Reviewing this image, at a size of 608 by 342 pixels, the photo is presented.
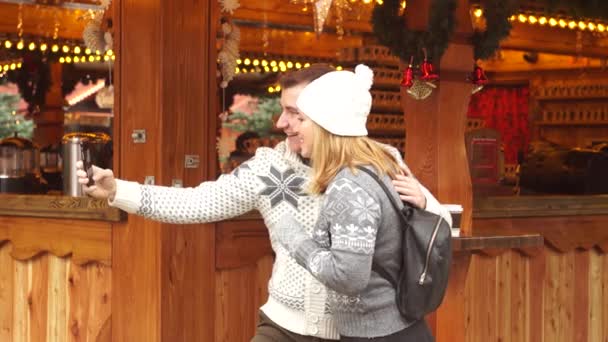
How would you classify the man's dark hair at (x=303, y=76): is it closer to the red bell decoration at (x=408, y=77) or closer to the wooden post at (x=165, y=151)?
the red bell decoration at (x=408, y=77)

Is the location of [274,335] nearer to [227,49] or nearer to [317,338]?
[317,338]

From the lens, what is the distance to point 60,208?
18.6 ft

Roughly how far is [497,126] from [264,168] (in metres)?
9.96

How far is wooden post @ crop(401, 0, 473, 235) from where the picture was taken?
16.6 ft

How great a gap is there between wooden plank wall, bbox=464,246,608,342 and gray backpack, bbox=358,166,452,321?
2.71 meters

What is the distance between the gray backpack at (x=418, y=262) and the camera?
11.1 ft

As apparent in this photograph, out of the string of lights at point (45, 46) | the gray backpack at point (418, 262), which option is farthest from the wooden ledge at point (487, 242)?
the string of lights at point (45, 46)

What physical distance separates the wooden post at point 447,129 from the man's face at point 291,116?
4.56 feet

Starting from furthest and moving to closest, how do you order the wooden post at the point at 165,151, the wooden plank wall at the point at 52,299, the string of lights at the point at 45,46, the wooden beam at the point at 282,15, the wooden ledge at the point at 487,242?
the string of lights at the point at 45,46
the wooden beam at the point at 282,15
the wooden plank wall at the point at 52,299
the wooden post at the point at 165,151
the wooden ledge at the point at 487,242

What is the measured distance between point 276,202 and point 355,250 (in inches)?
27.4

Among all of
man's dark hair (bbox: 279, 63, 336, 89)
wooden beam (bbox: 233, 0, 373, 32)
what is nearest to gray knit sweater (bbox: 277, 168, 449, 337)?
man's dark hair (bbox: 279, 63, 336, 89)

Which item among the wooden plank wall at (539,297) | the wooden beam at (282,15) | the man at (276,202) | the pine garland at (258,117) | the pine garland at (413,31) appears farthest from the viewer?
the pine garland at (258,117)

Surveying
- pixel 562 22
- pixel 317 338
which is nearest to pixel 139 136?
pixel 317 338

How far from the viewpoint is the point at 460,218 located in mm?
Result: 4879
